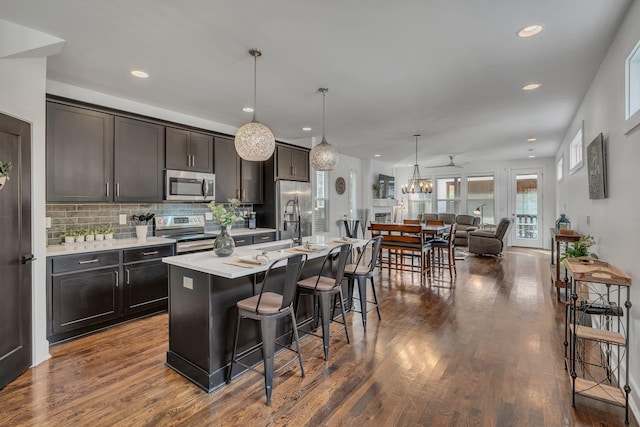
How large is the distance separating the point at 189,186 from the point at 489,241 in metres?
6.71

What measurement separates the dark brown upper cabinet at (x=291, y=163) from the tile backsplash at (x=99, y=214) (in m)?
1.68

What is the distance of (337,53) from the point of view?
280 cm

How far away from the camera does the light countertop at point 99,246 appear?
2.99 m

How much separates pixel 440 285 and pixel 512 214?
234 inches

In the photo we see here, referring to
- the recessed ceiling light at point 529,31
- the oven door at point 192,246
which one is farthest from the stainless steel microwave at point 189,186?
the recessed ceiling light at point 529,31

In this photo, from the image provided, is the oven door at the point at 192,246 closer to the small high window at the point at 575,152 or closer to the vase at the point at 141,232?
the vase at the point at 141,232

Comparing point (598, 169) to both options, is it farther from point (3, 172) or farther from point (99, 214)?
point (99, 214)

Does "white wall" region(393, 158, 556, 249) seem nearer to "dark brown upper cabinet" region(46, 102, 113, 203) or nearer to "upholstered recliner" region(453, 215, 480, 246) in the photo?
"upholstered recliner" region(453, 215, 480, 246)

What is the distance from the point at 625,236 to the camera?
2.28m

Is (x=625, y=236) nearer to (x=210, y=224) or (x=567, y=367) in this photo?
(x=567, y=367)

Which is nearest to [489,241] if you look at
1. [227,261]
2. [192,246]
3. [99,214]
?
[192,246]

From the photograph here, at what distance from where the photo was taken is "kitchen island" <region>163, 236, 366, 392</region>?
227cm

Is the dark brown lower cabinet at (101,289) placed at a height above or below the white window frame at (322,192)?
below

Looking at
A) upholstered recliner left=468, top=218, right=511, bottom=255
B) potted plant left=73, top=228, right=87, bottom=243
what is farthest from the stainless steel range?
upholstered recliner left=468, top=218, right=511, bottom=255
